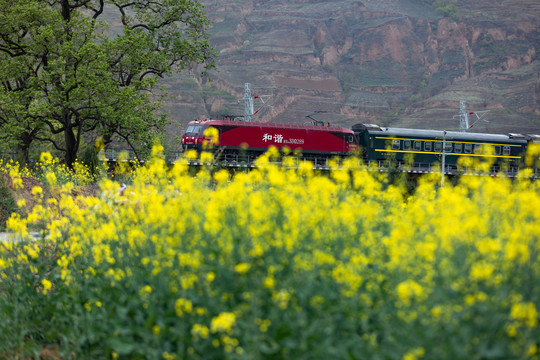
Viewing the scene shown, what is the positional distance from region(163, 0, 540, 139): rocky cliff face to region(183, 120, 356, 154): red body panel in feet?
262

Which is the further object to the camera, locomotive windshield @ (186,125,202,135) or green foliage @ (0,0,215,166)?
locomotive windshield @ (186,125,202,135)

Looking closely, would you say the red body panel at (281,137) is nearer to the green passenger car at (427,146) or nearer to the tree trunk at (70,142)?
the green passenger car at (427,146)

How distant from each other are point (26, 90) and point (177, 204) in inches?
764

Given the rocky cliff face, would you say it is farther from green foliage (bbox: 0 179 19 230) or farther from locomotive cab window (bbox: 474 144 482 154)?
green foliage (bbox: 0 179 19 230)

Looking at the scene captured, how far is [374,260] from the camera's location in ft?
13.9

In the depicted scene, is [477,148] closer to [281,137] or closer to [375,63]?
[281,137]

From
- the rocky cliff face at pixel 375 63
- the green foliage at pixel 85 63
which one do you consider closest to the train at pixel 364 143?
the green foliage at pixel 85 63

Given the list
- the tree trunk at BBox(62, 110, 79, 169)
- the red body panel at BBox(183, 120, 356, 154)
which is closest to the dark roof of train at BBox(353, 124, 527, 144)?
the red body panel at BBox(183, 120, 356, 154)

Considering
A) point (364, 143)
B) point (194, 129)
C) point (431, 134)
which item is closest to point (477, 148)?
point (431, 134)

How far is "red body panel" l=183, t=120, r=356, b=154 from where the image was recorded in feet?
102

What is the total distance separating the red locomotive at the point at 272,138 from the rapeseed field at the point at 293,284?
24.7 metres

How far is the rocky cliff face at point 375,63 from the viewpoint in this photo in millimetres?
119562

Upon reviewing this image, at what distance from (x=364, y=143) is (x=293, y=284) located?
31.7 meters

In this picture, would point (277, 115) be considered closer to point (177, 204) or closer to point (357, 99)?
point (357, 99)
